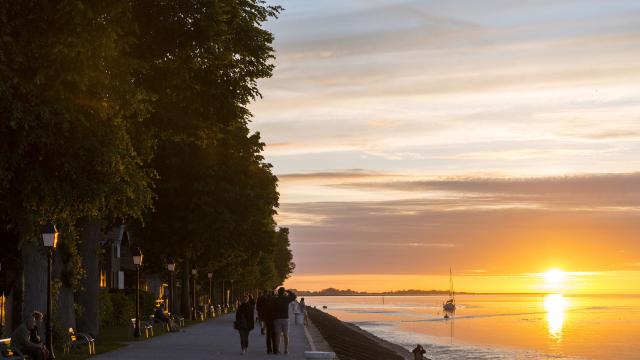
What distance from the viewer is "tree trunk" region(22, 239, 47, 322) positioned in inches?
1144

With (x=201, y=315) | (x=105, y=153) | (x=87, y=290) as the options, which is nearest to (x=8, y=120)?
(x=105, y=153)

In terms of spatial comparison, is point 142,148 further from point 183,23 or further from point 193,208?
point 193,208

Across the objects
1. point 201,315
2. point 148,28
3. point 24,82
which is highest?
point 148,28

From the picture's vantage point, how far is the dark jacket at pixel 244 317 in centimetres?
3253

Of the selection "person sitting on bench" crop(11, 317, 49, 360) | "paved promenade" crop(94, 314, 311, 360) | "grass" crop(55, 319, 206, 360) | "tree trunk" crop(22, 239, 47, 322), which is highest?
"tree trunk" crop(22, 239, 47, 322)

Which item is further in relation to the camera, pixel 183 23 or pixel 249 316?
pixel 249 316

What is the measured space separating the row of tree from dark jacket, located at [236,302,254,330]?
15.7 feet

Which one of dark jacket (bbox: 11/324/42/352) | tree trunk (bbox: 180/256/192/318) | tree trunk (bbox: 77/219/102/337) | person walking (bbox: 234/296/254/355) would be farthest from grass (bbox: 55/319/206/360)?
tree trunk (bbox: 180/256/192/318)

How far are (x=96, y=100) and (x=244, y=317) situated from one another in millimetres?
11037

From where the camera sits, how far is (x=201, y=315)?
232 ft

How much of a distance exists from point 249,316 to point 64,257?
8.36m

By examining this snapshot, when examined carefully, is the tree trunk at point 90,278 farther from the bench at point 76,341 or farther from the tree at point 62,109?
the tree at point 62,109

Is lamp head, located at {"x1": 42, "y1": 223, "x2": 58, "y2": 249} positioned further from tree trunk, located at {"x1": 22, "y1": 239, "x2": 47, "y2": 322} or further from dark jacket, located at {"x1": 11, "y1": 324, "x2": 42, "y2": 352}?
dark jacket, located at {"x1": 11, "y1": 324, "x2": 42, "y2": 352}

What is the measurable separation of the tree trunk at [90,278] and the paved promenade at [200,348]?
7.79ft
